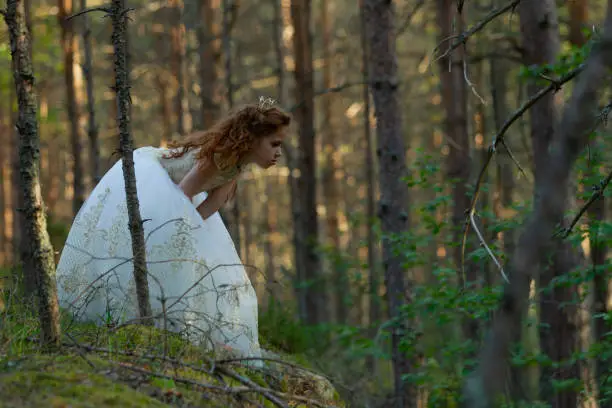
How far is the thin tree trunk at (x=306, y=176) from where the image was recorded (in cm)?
1294

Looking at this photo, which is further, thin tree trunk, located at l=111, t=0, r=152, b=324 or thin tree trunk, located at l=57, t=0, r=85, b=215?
thin tree trunk, located at l=57, t=0, r=85, b=215

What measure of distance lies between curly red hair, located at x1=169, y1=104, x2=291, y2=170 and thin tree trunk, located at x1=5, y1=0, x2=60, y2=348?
2.03 metres

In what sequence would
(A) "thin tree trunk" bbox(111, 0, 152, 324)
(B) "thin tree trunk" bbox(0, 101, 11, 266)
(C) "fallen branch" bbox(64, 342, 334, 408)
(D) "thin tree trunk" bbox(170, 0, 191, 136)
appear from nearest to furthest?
(C) "fallen branch" bbox(64, 342, 334, 408) < (A) "thin tree trunk" bbox(111, 0, 152, 324) < (D) "thin tree trunk" bbox(170, 0, 191, 136) < (B) "thin tree trunk" bbox(0, 101, 11, 266)

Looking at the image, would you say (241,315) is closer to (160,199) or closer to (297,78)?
(160,199)

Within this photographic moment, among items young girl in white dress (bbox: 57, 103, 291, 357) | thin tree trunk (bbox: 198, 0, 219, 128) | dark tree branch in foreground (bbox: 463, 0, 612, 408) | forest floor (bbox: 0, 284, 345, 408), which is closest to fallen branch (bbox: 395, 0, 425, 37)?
young girl in white dress (bbox: 57, 103, 291, 357)

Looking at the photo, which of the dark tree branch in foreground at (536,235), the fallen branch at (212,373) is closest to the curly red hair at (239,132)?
the fallen branch at (212,373)

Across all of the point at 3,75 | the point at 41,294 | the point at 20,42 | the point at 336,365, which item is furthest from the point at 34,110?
the point at 3,75

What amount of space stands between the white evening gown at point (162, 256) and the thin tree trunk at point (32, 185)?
1555mm

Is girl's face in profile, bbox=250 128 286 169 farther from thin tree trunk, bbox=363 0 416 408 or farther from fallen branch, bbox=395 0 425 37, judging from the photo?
fallen branch, bbox=395 0 425 37

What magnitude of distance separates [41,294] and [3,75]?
459 inches

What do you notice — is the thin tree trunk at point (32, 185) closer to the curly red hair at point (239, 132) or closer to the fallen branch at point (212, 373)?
the fallen branch at point (212, 373)

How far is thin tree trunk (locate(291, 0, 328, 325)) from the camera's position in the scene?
→ 42.4 feet

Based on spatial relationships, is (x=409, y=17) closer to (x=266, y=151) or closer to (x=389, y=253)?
(x=389, y=253)

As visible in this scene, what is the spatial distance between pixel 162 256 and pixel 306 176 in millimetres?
7480
